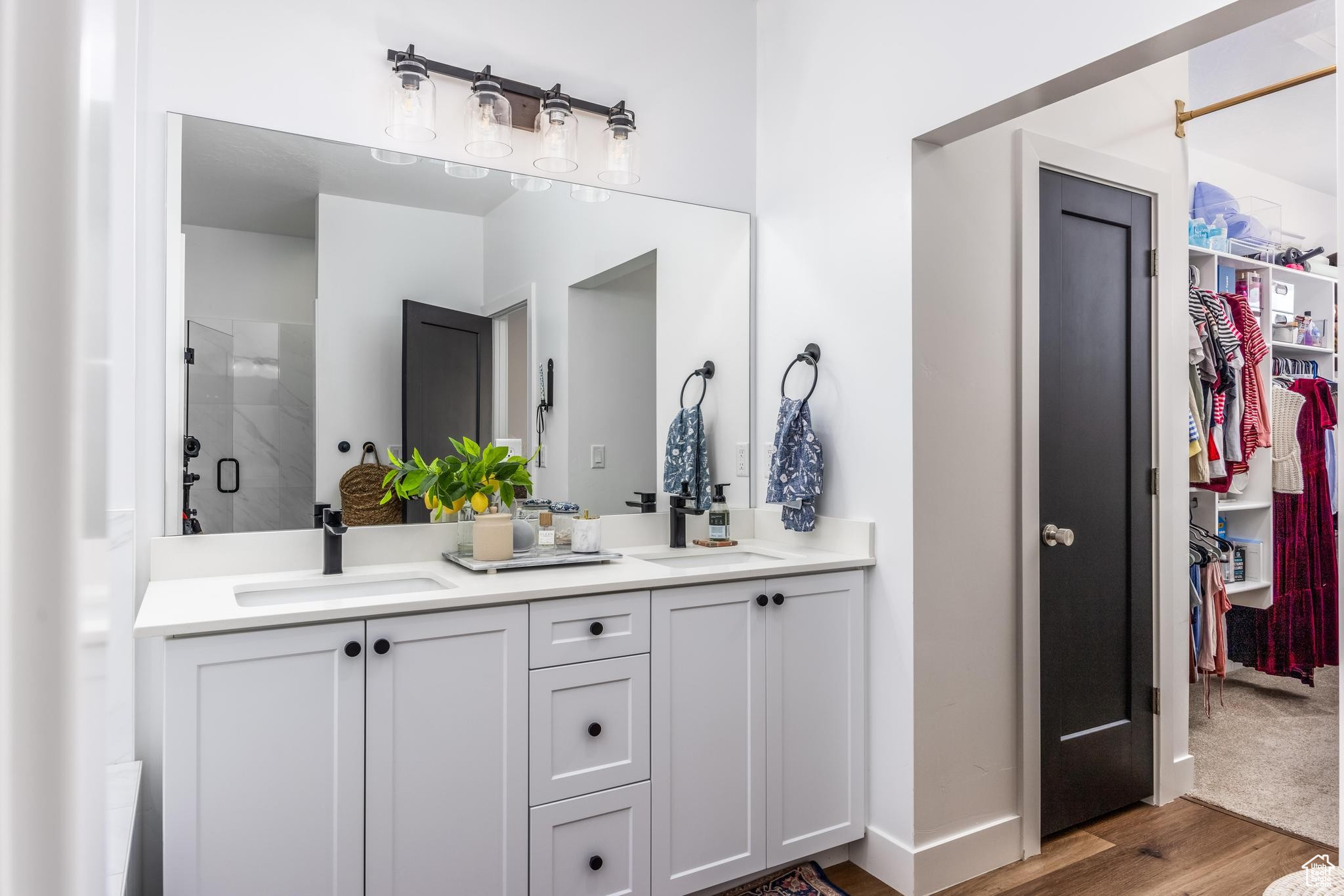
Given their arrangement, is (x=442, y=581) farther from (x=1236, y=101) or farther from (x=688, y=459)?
(x=1236, y=101)

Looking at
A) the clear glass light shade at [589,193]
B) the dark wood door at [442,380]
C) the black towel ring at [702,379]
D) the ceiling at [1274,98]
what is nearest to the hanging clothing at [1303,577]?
the ceiling at [1274,98]

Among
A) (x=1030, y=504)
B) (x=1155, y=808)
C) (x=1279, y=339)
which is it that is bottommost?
(x=1155, y=808)

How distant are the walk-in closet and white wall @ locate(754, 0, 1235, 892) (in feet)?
4.17

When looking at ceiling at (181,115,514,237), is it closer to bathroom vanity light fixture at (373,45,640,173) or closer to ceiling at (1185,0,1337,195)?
bathroom vanity light fixture at (373,45,640,173)

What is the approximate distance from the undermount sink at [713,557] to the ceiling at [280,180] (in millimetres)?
1161

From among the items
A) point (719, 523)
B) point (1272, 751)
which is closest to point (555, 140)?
point (719, 523)

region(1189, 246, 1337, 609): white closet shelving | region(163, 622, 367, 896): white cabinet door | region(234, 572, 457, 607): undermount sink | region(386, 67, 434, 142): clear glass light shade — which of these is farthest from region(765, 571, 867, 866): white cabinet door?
region(1189, 246, 1337, 609): white closet shelving

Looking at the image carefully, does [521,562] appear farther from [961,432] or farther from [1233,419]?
[1233,419]

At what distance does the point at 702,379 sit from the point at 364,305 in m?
1.07

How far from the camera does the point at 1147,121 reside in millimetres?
2588

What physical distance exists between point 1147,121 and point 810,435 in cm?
155

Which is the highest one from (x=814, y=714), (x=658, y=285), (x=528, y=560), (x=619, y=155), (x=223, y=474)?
(x=619, y=155)

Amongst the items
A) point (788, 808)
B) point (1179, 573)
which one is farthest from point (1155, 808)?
point (788, 808)

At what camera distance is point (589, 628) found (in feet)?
5.98
